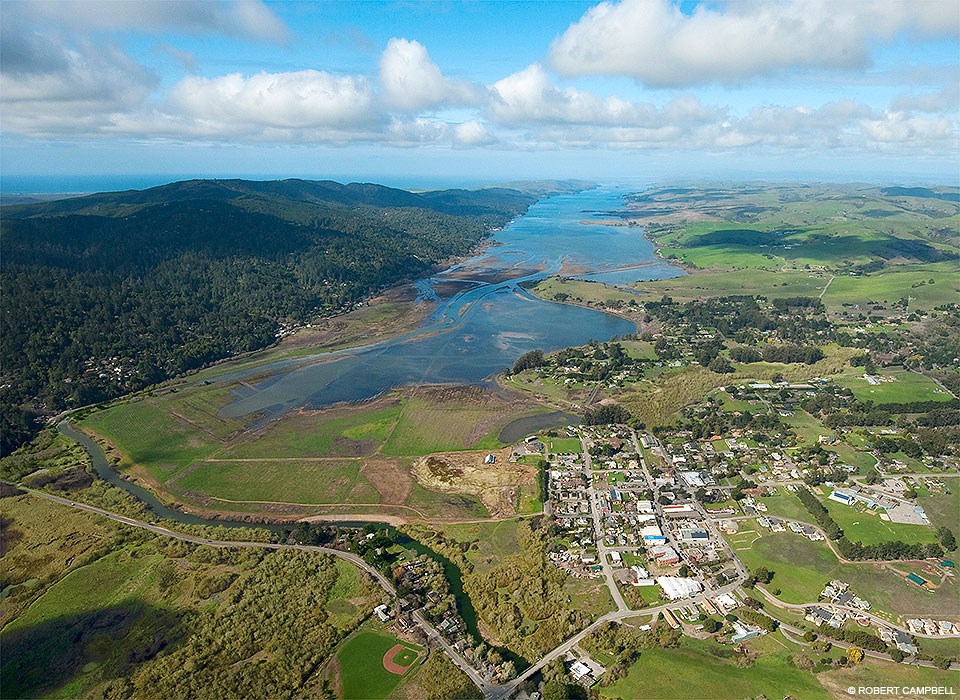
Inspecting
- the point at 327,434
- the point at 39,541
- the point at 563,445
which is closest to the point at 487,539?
the point at 563,445

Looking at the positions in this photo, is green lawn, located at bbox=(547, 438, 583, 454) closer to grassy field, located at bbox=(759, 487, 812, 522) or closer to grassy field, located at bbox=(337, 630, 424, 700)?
grassy field, located at bbox=(759, 487, 812, 522)

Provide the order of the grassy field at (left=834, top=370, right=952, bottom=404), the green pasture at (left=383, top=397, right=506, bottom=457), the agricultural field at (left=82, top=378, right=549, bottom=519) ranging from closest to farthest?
the agricultural field at (left=82, top=378, right=549, bottom=519) → the green pasture at (left=383, top=397, right=506, bottom=457) → the grassy field at (left=834, top=370, right=952, bottom=404)

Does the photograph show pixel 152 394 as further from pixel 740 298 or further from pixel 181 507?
pixel 740 298

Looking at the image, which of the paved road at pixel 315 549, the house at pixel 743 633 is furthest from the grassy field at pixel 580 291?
the house at pixel 743 633

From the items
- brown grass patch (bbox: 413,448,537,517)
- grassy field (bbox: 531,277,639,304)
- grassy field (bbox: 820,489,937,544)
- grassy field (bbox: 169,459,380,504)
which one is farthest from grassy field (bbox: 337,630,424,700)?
grassy field (bbox: 531,277,639,304)

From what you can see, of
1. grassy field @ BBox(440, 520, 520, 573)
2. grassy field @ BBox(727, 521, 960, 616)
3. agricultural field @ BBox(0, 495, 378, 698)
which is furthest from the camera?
grassy field @ BBox(440, 520, 520, 573)

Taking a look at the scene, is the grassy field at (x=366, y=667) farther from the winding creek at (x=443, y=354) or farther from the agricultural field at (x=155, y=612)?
the winding creek at (x=443, y=354)

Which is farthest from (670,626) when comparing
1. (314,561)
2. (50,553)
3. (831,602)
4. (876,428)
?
(50,553)
